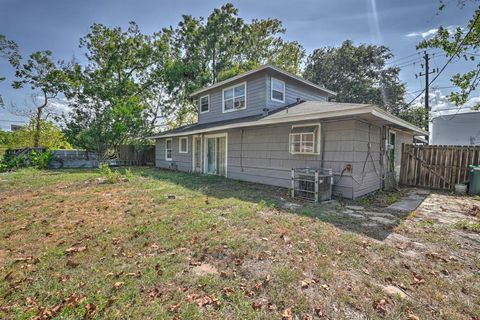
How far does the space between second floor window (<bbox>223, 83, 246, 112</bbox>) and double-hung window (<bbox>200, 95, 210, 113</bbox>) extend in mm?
1537

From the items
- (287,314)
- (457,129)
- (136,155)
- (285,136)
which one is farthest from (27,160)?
(457,129)

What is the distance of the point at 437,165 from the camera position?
8.43 metres

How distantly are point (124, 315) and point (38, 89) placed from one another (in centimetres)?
2323

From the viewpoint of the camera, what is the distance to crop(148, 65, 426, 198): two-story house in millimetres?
6395

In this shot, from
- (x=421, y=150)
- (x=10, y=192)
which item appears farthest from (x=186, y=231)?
(x=421, y=150)

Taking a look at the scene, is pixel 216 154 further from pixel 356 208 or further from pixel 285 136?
pixel 356 208

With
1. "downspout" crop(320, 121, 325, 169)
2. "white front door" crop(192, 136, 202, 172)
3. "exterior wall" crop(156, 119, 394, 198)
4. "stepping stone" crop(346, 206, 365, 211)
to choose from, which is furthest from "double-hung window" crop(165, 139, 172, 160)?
"stepping stone" crop(346, 206, 365, 211)

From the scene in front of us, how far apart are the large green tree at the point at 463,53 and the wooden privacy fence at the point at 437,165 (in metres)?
3.15

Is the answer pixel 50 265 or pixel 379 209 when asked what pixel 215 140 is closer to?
pixel 379 209

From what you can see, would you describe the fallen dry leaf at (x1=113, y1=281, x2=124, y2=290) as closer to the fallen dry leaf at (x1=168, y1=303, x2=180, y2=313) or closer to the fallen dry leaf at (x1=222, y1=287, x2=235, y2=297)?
the fallen dry leaf at (x1=168, y1=303, x2=180, y2=313)

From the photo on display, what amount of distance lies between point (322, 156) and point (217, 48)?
17.5 metres

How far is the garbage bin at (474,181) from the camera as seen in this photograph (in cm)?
722

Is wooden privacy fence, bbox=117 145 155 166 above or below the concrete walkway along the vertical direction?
above

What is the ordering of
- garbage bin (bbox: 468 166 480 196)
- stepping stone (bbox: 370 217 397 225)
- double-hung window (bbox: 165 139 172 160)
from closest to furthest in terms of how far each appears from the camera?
stepping stone (bbox: 370 217 397 225) → garbage bin (bbox: 468 166 480 196) → double-hung window (bbox: 165 139 172 160)
